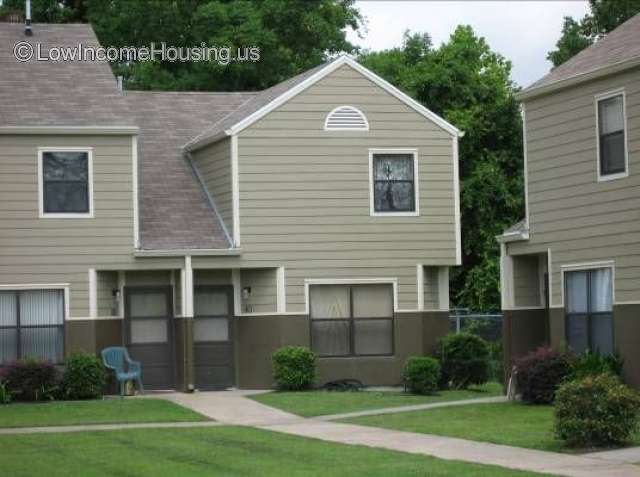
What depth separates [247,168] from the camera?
3150 cm

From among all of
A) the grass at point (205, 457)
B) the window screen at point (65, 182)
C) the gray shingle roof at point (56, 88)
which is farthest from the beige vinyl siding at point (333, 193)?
the grass at point (205, 457)

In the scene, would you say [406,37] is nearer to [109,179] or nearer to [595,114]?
[109,179]

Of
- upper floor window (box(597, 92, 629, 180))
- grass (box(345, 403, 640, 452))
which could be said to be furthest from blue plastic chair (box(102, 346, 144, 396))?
upper floor window (box(597, 92, 629, 180))

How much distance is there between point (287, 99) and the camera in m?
31.7

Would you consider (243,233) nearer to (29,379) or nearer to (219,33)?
(29,379)

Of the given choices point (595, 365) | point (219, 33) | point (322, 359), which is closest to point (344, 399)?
point (322, 359)

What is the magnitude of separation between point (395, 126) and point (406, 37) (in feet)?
70.1

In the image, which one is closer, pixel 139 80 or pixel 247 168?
pixel 247 168

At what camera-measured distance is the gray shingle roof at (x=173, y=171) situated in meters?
31.5

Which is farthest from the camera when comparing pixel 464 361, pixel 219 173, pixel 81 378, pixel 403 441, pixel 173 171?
pixel 173 171

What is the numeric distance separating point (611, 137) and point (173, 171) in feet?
37.7

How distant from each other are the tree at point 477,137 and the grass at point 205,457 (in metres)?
25.8

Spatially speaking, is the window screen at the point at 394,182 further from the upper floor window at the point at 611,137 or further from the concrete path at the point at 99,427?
the concrete path at the point at 99,427

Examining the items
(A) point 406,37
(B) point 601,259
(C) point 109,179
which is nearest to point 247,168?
(C) point 109,179
